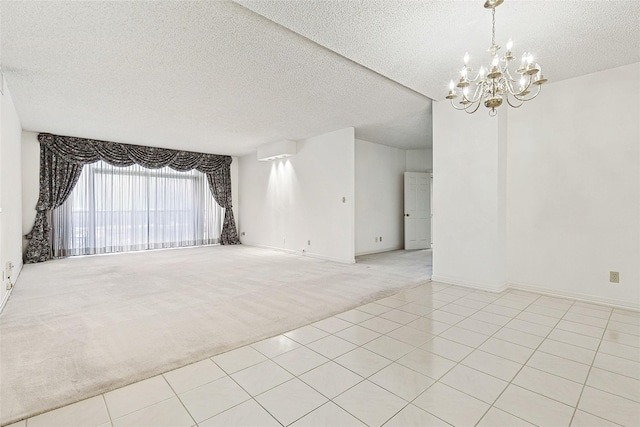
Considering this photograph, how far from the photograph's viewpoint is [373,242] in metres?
7.43

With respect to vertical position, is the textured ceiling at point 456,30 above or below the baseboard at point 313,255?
above

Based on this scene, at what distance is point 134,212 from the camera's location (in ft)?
24.8

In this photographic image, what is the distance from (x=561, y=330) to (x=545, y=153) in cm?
221

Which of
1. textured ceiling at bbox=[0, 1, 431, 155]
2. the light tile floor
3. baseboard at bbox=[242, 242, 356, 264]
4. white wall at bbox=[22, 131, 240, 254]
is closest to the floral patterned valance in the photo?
white wall at bbox=[22, 131, 240, 254]

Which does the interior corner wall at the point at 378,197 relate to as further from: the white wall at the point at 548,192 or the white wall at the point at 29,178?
the white wall at the point at 29,178

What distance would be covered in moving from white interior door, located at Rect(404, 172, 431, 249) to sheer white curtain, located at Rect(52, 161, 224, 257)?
5361mm

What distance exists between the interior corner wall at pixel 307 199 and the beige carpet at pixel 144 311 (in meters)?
0.82

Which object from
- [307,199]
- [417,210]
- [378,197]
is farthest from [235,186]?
[417,210]

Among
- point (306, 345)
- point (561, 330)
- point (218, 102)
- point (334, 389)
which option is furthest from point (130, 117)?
point (561, 330)

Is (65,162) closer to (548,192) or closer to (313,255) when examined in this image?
(313,255)

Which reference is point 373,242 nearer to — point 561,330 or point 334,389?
point 561,330

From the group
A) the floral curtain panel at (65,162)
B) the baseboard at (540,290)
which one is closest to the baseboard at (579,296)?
the baseboard at (540,290)

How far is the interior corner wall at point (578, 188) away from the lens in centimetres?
332

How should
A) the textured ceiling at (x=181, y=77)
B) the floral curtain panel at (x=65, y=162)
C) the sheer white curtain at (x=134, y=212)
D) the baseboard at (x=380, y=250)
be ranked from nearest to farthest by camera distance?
the textured ceiling at (x=181, y=77)
the floral curtain panel at (x=65, y=162)
the sheer white curtain at (x=134, y=212)
the baseboard at (x=380, y=250)
